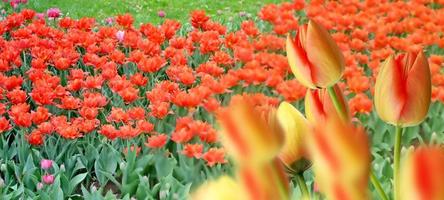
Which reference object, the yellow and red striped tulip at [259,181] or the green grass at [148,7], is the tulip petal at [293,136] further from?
the green grass at [148,7]

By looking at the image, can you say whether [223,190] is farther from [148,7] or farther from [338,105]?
[148,7]

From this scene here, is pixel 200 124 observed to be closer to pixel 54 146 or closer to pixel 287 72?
pixel 54 146

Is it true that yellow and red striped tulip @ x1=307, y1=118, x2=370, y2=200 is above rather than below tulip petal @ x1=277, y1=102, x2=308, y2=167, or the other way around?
above

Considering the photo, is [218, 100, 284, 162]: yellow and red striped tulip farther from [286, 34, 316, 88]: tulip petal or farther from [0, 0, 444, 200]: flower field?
[286, 34, 316, 88]: tulip petal

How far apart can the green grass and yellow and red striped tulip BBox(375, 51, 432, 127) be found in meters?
6.67

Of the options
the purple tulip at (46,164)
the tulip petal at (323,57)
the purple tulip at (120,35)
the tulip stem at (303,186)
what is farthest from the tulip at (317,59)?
the purple tulip at (120,35)

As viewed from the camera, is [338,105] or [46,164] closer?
[338,105]

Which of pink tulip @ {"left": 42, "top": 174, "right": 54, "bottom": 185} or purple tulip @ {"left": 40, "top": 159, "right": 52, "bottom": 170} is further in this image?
purple tulip @ {"left": 40, "top": 159, "right": 52, "bottom": 170}

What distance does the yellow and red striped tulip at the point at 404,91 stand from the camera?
737 mm

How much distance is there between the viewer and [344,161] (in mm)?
443

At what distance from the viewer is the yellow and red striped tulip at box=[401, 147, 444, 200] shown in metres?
0.42

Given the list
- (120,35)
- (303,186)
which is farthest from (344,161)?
(120,35)

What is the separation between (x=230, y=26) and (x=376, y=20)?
3.81ft

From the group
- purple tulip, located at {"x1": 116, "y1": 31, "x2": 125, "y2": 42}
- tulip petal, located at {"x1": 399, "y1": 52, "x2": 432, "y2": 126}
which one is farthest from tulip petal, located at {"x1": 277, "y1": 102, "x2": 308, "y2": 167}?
purple tulip, located at {"x1": 116, "y1": 31, "x2": 125, "y2": 42}
